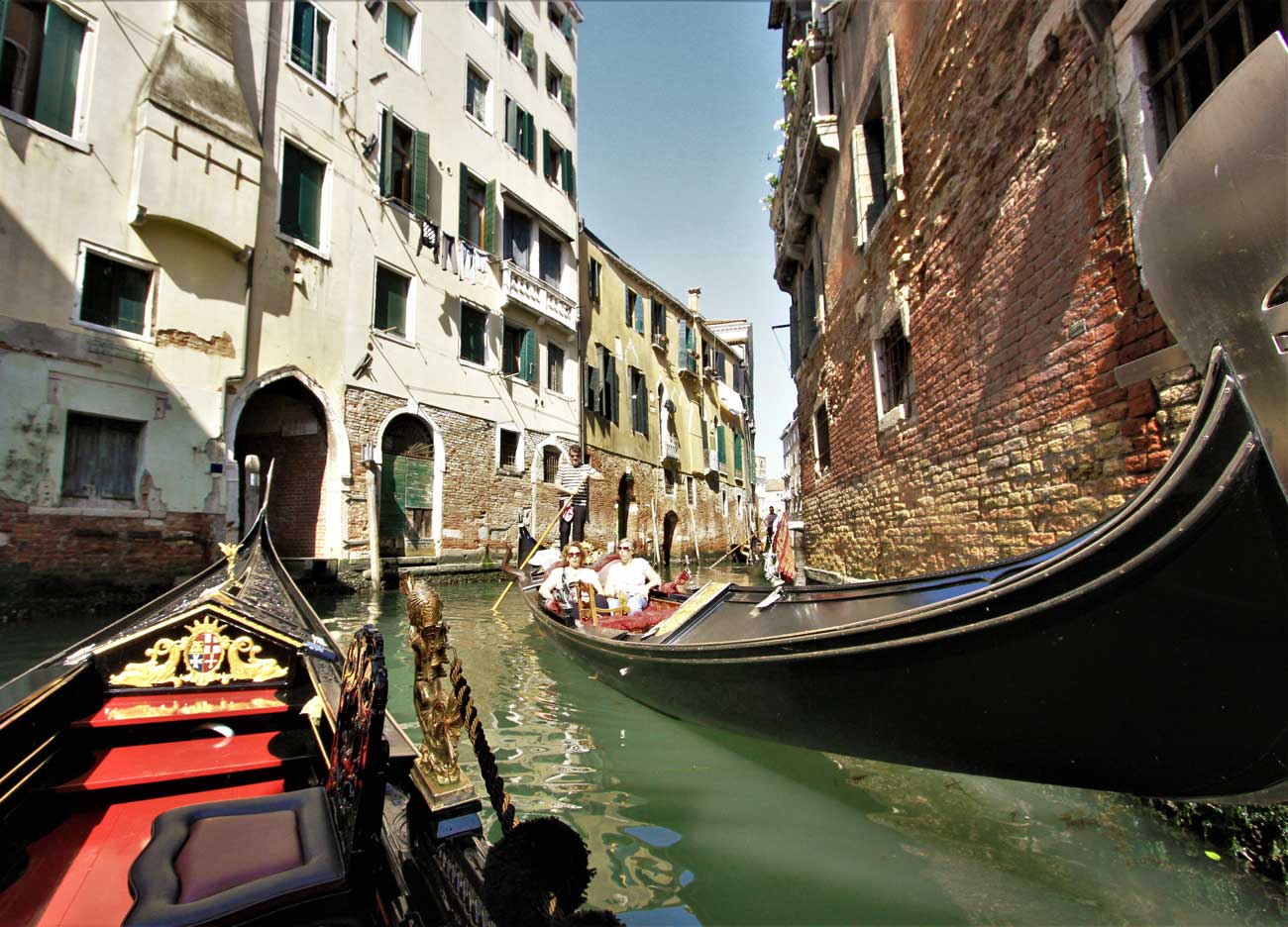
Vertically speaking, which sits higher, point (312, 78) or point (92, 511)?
point (312, 78)

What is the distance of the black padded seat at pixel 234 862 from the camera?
1.06 m

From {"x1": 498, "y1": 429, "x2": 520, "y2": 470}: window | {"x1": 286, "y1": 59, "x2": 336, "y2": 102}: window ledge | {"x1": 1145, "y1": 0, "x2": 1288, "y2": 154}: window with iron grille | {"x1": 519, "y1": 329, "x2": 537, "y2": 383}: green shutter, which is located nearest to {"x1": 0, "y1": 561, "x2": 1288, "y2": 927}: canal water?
{"x1": 1145, "y1": 0, "x2": 1288, "y2": 154}: window with iron grille

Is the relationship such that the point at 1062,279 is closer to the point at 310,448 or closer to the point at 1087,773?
the point at 1087,773

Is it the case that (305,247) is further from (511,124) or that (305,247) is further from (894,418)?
(894,418)

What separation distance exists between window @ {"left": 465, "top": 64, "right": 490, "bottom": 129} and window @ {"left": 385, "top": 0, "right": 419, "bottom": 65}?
115 centimetres

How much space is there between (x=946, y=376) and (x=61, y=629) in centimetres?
738

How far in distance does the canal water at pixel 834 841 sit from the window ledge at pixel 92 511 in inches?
200

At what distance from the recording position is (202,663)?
89.7 inches

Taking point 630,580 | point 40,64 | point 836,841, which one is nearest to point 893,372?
point 630,580

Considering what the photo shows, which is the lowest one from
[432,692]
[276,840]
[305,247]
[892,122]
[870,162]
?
[276,840]

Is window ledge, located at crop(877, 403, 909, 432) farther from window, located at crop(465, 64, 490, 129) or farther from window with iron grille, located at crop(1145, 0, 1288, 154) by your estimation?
window, located at crop(465, 64, 490, 129)

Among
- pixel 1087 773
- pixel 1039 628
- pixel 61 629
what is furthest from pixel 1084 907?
pixel 61 629

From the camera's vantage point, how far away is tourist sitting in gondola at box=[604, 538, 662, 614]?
559cm

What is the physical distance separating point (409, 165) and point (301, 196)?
7.34 ft
